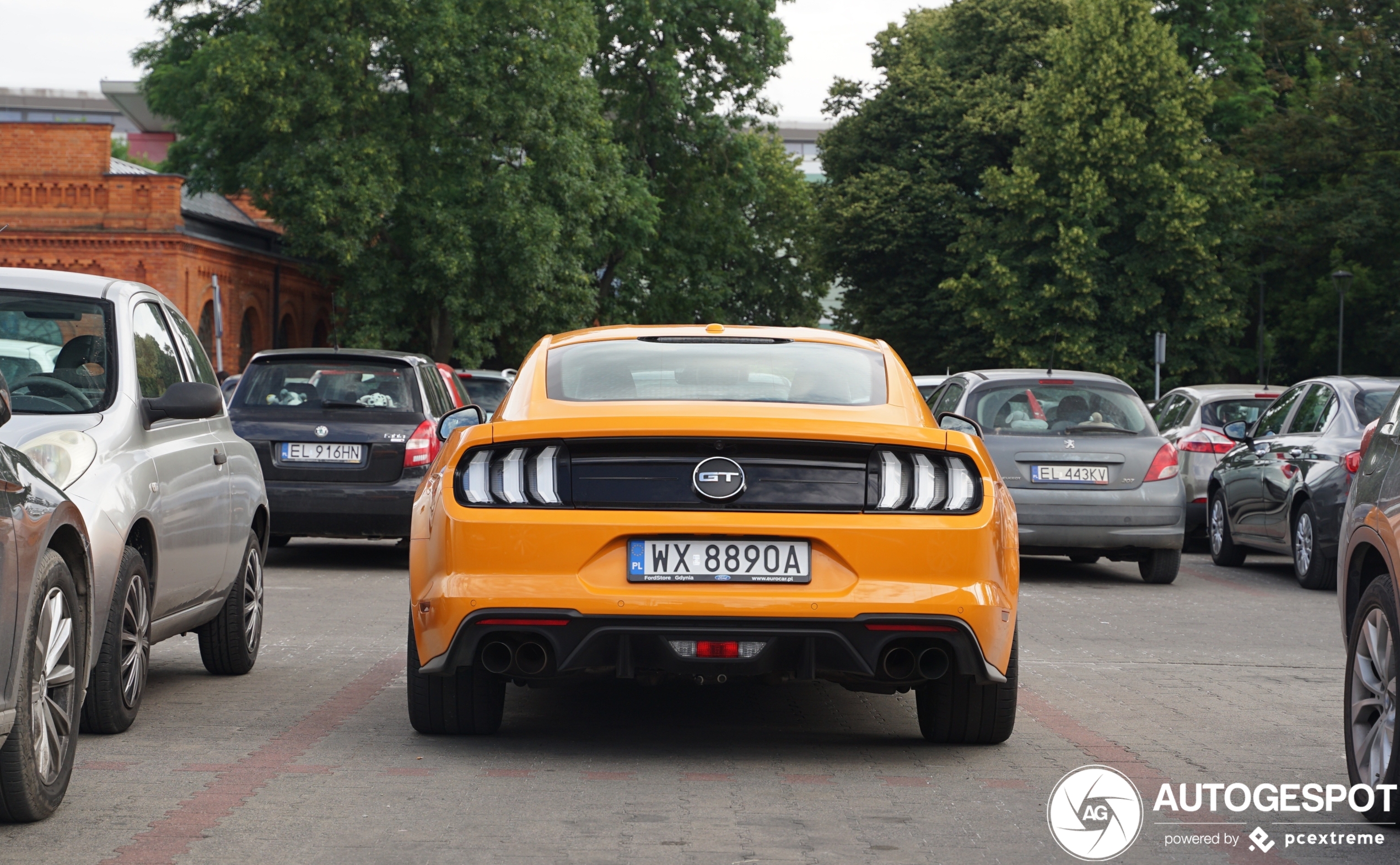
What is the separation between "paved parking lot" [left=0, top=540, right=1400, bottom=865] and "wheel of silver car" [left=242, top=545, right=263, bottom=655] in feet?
0.55

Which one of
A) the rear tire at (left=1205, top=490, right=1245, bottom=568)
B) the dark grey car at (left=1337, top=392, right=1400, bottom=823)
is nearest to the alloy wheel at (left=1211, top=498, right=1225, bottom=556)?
the rear tire at (left=1205, top=490, right=1245, bottom=568)

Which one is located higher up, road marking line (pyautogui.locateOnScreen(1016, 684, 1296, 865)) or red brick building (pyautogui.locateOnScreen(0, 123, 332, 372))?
red brick building (pyautogui.locateOnScreen(0, 123, 332, 372))

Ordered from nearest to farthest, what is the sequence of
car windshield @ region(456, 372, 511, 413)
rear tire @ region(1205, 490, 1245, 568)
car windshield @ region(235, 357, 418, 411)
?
car windshield @ region(235, 357, 418, 411) < rear tire @ region(1205, 490, 1245, 568) < car windshield @ region(456, 372, 511, 413)

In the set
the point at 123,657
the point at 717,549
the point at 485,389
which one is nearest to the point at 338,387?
the point at 485,389

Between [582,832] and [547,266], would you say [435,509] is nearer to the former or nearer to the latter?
[582,832]

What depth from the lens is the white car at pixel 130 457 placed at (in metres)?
6.39

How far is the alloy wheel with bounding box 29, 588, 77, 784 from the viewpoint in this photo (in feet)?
16.5

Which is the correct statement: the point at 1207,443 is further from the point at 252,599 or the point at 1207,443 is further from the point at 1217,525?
the point at 252,599

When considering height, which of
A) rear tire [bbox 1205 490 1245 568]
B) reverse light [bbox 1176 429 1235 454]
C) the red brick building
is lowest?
rear tire [bbox 1205 490 1245 568]

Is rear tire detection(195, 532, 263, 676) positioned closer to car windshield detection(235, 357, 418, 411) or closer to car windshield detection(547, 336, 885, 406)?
car windshield detection(547, 336, 885, 406)

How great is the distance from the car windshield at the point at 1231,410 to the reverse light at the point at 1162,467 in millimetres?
4074

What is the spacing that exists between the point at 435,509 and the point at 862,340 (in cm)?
207

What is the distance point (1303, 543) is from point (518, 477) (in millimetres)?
9632

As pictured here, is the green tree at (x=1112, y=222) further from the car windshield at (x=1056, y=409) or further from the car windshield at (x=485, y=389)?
the car windshield at (x=1056, y=409)
